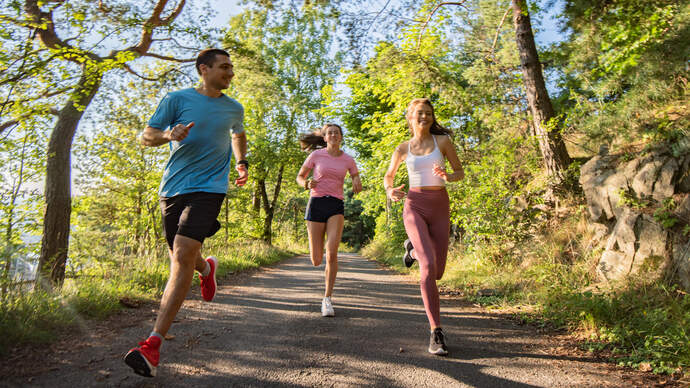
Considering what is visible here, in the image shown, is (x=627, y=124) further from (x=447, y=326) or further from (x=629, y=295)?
(x=447, y=326)

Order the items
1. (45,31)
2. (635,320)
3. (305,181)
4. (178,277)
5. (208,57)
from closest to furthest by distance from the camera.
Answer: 1. (178,277)
2. (208,57)
3. (635,320)
4. (305,181)
5. (45,31)

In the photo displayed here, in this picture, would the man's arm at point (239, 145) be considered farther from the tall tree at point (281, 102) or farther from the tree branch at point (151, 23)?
the tall tree at point (281, 102)

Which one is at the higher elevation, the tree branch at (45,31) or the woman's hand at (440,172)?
the tree branch at (45,31)

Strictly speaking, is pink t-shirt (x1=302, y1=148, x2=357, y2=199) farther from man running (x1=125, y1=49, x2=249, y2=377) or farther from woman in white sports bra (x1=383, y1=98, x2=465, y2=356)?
man running (x1=125, y1=49, x2=249, y2=377)

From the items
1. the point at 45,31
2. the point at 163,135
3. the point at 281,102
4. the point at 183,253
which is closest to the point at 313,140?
the point at 163,135

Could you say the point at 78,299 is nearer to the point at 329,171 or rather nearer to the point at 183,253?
the point at 183,253

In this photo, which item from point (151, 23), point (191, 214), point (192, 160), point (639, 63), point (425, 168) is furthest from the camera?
point (151, 23)

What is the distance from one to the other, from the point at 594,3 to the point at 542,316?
4762mm

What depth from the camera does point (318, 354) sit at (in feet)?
9.85

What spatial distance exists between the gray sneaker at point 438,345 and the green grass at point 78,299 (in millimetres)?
3239

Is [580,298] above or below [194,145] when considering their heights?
below

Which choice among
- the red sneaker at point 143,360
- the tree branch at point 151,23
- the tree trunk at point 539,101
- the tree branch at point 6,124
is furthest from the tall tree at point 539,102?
the tree branch at point 6,124

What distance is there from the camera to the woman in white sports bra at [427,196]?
338 centimetres

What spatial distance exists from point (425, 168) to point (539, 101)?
4.47 metres
